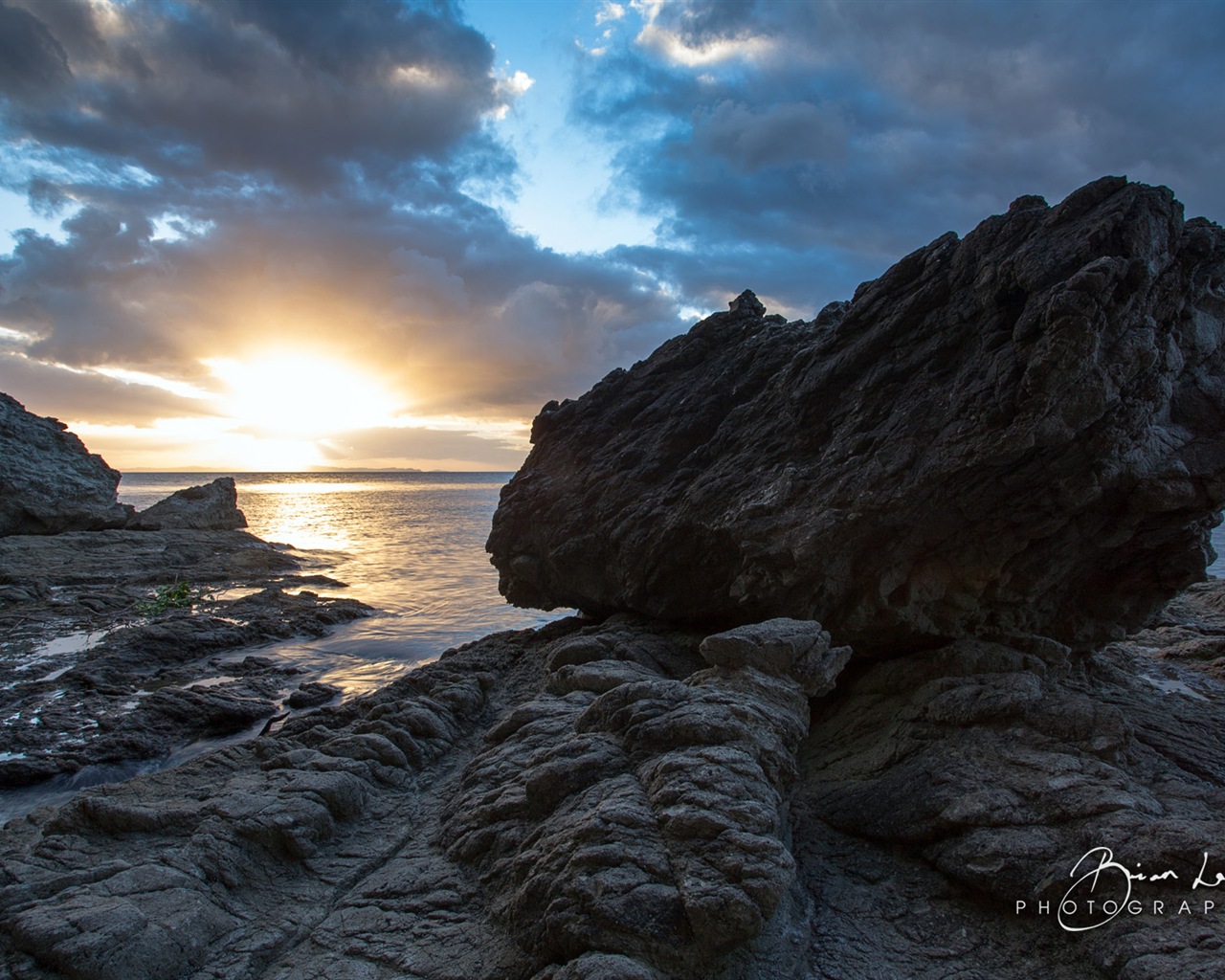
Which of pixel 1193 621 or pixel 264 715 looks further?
pixel 1193 621

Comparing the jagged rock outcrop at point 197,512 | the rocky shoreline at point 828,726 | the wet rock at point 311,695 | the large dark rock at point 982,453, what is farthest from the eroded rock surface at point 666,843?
the jagged rock outcrop at point 197,512

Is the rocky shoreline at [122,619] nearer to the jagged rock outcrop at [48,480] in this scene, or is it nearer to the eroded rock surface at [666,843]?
the jagged rock outcrop at [48,480]

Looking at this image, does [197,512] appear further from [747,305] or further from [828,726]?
[828,726]

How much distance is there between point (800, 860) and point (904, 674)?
4491mm

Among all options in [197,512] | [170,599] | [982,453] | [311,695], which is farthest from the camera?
[197,512]

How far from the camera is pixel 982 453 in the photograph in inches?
328

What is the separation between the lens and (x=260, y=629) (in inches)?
712

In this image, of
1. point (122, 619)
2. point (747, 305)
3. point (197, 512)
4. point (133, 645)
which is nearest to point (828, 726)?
→ point (747, 305)

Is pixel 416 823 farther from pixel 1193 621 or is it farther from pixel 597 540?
pixel 1193 621

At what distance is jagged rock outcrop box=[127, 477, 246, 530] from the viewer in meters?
34.0

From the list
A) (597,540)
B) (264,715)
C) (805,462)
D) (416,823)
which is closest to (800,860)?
(416,823)

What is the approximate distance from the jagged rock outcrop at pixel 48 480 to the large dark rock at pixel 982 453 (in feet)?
102

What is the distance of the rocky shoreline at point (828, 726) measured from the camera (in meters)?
4.92

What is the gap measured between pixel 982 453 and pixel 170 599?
24.1 m
